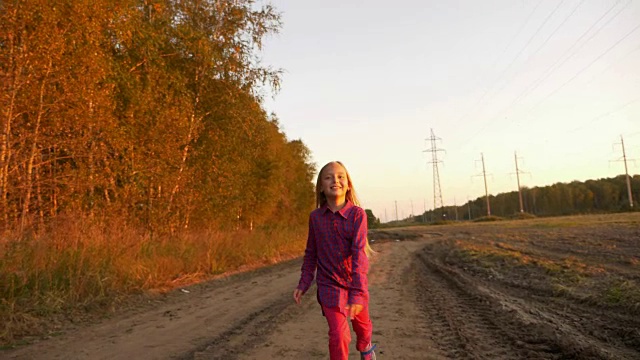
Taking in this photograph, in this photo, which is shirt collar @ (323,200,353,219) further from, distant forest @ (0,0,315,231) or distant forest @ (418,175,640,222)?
distant forest @ (418,175,640,222)

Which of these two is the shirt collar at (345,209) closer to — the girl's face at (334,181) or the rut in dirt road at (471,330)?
the girl's face at (334,181)

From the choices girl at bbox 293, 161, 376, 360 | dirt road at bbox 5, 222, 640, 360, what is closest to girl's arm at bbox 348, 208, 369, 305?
girl at bbox 293, 161, 376, 360

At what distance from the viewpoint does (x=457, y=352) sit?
425 cm

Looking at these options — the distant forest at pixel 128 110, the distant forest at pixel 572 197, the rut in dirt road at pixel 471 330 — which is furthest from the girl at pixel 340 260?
the distant forest at pixel 572 197

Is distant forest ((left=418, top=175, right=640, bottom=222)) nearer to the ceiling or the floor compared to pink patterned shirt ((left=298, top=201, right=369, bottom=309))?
nearer to the ceiling

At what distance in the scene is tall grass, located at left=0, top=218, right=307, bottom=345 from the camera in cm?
605

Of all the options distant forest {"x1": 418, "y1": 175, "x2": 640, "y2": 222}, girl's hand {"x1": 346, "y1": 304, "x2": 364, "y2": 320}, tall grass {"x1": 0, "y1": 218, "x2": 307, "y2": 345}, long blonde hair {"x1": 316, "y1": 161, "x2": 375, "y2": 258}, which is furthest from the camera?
distant forest {"x1": 418, "y1": 175, "x2": 640, "y2": 222}

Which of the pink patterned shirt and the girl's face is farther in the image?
the girl's face

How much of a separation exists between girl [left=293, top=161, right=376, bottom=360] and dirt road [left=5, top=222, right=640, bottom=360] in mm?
1486

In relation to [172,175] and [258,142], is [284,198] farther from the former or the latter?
[172,175]

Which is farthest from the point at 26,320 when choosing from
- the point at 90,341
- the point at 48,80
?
the point at 48,80

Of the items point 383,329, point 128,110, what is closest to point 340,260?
point 383,329

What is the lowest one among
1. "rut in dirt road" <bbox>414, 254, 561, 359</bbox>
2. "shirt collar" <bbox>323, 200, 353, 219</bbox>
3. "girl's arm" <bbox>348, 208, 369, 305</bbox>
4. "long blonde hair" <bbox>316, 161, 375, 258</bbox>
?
"rut in dirt road" <bbox>414, 254, 561, 359</bbox>

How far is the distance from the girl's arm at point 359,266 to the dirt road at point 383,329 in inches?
67.0
